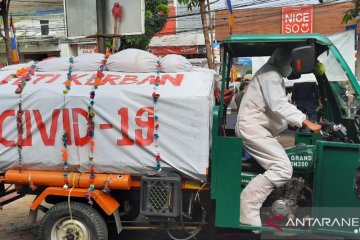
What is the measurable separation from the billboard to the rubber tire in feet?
10.5

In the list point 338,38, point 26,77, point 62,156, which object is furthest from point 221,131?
point 338,38

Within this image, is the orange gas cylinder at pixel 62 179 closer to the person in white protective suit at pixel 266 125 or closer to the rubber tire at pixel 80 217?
the rubber tire at pixel 80 217

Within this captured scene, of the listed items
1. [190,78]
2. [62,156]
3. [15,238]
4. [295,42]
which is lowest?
[15,238]

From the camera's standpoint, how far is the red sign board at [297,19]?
22.5 m

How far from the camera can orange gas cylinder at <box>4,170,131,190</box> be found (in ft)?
11.8

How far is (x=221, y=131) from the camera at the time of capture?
3826 millimetres

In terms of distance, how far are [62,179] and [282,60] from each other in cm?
221

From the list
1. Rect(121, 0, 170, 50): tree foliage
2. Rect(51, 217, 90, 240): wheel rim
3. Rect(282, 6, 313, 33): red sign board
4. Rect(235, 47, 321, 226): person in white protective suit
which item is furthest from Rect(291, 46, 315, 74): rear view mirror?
Rect(282, 6, 313, 33): red sign board

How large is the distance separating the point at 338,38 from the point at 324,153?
7.41 metres

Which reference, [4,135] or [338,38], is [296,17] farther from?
[4,135]

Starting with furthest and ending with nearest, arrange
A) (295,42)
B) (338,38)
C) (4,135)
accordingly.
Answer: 1. (338,38)
2. (4,135)
3. (295,42)

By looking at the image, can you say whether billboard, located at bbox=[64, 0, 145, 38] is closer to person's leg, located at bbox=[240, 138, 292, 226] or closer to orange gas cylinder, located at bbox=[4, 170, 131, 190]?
orange gas cylinder, located at bbox=[4, 170, 131, 190]

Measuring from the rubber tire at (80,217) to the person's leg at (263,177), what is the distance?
1269 mm

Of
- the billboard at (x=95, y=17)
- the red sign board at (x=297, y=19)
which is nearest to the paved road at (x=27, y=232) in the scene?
the billboard at (x=95, y=17)
